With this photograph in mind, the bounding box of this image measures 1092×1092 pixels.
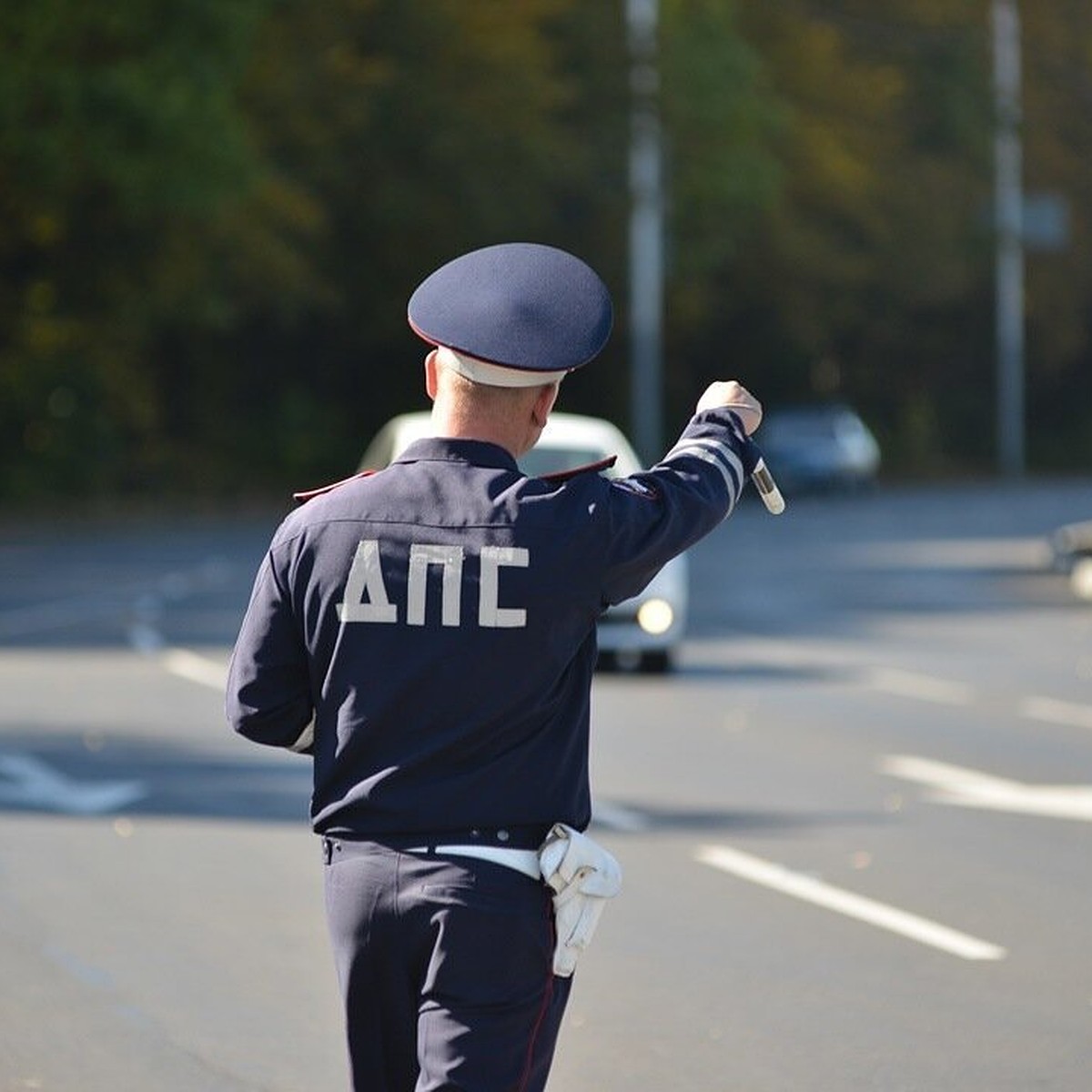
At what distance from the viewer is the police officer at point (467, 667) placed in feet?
13.5

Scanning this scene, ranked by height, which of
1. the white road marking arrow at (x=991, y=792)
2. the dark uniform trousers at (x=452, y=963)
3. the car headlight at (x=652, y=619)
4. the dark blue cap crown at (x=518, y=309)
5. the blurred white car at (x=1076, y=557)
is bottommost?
the blurred white car at (x=1076, y=557)

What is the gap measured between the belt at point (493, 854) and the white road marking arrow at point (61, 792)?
809cm

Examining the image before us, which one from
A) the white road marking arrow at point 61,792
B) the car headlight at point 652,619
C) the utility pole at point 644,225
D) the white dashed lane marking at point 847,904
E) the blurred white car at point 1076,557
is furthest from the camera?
the utility pole at point 644,225

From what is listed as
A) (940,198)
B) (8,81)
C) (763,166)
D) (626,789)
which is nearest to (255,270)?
(8,81)

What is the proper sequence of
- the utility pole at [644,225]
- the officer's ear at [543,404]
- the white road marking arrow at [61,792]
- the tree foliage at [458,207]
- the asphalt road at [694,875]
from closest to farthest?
the officer's ear at [543,404], the asphalt road at [694,875], the white road marking arrow at [61,792], the tree foliage at [458,207], the utility pole at [644,225]

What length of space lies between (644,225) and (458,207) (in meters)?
3.52

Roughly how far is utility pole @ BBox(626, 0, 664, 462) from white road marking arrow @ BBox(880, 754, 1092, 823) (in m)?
36.9

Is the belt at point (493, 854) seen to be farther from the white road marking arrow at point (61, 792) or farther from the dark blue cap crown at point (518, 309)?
the white road marking arrow at point (61, 792)

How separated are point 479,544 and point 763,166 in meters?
52.0

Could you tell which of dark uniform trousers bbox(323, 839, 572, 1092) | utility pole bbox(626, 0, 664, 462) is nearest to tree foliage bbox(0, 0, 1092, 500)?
utility pole bbox(626, 0, 664, 462)

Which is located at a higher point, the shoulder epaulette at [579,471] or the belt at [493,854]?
the shoulder epaulette at [579,471]

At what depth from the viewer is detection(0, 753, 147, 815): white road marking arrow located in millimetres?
12234

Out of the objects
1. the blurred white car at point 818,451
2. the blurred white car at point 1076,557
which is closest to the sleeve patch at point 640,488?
the blurred white car at point 1076,557

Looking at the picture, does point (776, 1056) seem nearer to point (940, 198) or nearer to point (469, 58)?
point (469, 58)
